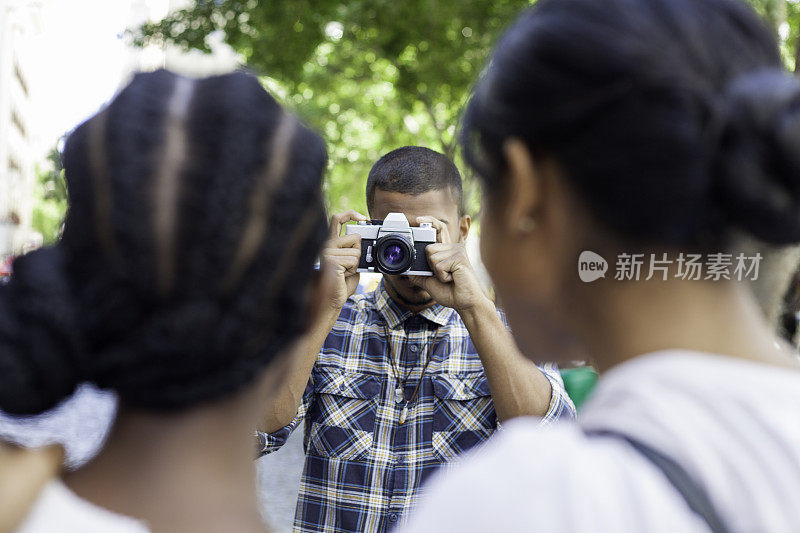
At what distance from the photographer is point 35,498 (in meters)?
0.96

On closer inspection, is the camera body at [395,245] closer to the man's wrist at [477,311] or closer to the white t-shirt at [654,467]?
the man's wrist at [477,311]

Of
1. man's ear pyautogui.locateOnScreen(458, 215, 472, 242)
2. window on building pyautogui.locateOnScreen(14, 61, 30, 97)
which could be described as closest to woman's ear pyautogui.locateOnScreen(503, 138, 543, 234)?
man's ear pyautogui.locateOnScreen(458, 215, 472, 242)

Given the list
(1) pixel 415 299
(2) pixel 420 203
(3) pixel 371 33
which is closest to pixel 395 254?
(1) pixel 415 299

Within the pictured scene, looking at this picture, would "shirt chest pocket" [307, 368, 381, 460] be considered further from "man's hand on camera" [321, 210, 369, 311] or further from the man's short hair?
the man's short hair

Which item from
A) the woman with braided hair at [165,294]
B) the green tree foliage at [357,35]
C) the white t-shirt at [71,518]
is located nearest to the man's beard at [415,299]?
the woman with braided hair at [165,294]

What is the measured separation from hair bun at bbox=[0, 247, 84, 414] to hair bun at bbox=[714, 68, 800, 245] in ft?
2.64

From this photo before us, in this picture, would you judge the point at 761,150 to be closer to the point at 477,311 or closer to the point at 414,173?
the point at 477,311

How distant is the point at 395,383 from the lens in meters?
2.61

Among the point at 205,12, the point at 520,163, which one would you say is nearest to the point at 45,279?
the point at 520,163

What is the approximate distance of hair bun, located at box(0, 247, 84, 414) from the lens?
0.93 metres

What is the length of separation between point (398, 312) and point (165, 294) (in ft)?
6.01

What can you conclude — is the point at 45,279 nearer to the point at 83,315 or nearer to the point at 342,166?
the point at 83,315

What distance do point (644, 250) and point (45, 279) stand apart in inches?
29.6

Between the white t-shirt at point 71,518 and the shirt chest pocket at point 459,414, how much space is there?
1597 millimetres
